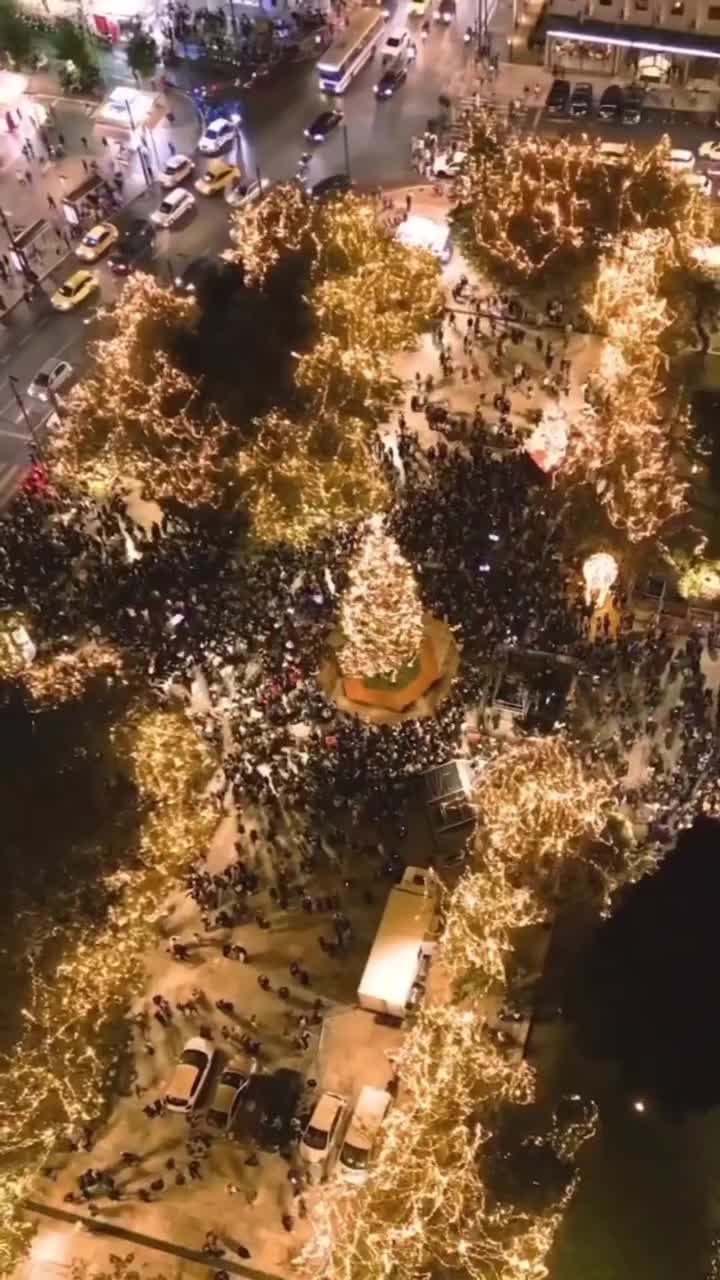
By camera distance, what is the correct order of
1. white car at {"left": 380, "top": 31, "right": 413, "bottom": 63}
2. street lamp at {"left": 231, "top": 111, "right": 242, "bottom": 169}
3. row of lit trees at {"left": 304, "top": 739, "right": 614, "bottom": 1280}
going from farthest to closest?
white car at {"left": 380, "top": 31, "right": 413, "bottom": 63} → street lamp at {"left": 231, "top": 111, "right": 242, "bottom": 169} → row of lit trees at {"left": 304, "top": 739, "right": 614, "bottom": 1280}

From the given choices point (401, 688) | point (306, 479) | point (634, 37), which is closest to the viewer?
point (401, 688)

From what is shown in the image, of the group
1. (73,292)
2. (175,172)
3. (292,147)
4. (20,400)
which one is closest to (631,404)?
(20,400)

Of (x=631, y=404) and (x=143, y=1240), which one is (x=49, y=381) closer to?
(x=631, y=404)

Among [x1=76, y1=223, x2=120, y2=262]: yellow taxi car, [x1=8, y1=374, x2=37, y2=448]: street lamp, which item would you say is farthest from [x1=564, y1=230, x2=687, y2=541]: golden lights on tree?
[x1=76, y1=223, x2=120, y2=262]: yellow taxi car

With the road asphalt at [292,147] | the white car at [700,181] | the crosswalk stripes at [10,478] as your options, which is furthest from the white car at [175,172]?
the white car at [700,181]

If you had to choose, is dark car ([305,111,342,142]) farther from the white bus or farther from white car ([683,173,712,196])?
white car ([683,173,712,196])

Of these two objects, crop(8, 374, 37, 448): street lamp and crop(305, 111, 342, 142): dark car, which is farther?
crop(305, 111, 342, 142): dark car

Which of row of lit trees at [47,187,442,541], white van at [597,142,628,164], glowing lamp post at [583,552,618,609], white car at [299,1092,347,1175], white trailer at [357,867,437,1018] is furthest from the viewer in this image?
white van at [597,142,628,164]
